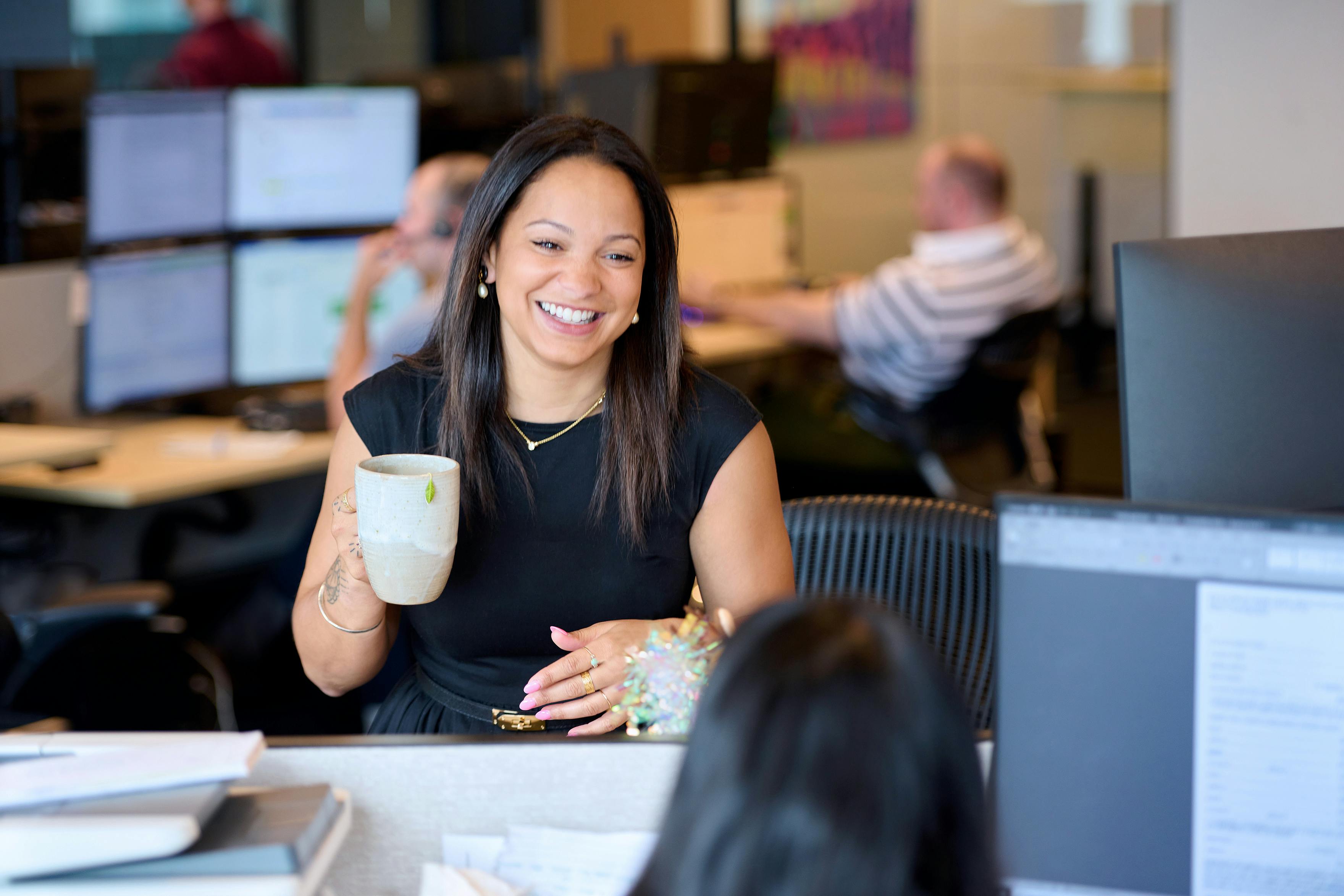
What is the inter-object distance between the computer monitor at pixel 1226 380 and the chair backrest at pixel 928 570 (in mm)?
472

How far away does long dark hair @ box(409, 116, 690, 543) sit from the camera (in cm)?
147

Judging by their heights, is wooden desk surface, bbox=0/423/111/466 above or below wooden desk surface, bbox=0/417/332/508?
above

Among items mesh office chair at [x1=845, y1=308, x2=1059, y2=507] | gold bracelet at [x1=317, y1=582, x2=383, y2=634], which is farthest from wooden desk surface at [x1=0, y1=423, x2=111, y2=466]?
mesh office chair at [x1=845, y1=308, x2=1059, y2=507]

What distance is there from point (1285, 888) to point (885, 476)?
3305 millimetres

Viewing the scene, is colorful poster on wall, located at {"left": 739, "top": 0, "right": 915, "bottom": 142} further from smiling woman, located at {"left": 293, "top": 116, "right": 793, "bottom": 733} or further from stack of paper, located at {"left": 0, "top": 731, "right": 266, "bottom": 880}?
stack of paper, located at {"left": 0, "top": 731, "right": 266, "bottom": 880}

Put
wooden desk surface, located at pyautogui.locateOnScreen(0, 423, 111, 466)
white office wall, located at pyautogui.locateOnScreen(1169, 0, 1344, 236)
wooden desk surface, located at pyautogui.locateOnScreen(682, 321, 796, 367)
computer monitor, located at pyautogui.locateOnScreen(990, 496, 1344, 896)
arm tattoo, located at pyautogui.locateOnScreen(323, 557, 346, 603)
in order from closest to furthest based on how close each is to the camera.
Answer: computer monitor, located at pyautogui.locateOnScreen(990, 496, 1344, 896) < arm tattoo, located at pyautogui.locateOnScreen(323, 557, 346, 603) < wooden desk surface, located at pyautogui.locateOnScreen(0, 423, 111, 466) < white office wall, located at pyautogui.locateOnScreen(1169, 0, 1344, 236) < wooden desk surface, located at pyautogui.locateOnScreen(682, 321, 796, 367)

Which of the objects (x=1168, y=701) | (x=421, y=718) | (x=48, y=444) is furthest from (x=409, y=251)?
(x=1168, y=701)

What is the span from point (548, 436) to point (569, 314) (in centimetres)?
15

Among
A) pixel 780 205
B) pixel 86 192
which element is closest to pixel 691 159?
pixel 780 205

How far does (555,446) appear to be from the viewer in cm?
153

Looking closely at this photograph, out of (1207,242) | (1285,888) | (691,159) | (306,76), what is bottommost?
(1285,888)

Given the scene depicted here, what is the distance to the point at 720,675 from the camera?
557mm

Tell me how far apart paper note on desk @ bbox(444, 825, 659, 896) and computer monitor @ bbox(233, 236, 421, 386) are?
7.69 ft

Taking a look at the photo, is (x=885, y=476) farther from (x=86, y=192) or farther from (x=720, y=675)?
(x=720, y=675)
